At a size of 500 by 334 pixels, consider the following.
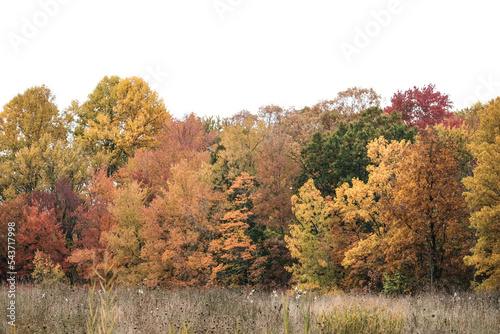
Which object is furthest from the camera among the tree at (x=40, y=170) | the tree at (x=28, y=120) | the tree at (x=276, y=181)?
the tree at (x=28, y=120)

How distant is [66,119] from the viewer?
153ft

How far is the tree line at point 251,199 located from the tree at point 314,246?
4.3 inches

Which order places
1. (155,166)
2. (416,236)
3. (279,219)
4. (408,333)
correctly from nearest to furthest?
(408,333)
(416,236)
(279,219)
(155,166)

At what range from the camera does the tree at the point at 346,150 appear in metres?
32.4

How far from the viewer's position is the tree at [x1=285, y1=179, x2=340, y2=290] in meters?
28.2

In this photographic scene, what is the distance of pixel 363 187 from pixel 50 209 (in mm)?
23423

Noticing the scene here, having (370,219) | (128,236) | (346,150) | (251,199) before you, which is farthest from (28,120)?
(370,219)

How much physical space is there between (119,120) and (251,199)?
66.6 ft

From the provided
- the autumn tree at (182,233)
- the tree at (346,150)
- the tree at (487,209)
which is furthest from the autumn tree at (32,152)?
the tree at (487,209)

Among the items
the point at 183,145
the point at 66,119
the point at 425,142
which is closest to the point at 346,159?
the point at 425,142

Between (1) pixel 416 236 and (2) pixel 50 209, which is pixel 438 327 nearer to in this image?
(1) pixel 416 236

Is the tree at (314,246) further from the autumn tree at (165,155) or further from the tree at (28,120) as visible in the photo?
the tree at (28,120)

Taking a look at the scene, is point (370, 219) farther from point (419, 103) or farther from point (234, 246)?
point (419, 103)

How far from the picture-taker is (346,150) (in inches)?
1316
